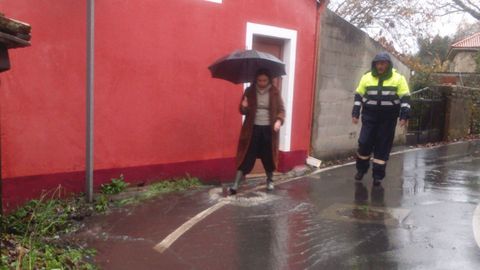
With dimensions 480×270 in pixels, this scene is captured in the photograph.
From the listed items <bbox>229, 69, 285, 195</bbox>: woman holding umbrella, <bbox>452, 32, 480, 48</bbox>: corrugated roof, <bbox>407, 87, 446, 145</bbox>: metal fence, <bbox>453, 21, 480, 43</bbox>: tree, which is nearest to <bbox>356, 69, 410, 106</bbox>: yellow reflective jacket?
<bbox>229, 69, 285, 195</bbox>: woman holding umbrella

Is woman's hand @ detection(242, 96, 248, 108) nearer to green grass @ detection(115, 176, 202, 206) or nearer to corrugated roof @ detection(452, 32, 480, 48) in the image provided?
green grass @ detection(115, 176, 202, 206)

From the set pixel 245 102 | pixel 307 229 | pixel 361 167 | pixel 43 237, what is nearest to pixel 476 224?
pixel 307 229

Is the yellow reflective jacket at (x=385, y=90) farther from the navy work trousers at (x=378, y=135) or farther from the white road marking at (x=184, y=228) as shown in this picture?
the white road marking at (x=184, y=228)

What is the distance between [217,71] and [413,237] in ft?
10.3

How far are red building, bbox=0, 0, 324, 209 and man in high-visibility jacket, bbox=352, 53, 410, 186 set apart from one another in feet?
5.21

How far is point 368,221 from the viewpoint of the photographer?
5855 mm

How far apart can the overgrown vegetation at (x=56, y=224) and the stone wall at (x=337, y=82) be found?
10.2ft

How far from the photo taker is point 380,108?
752cm

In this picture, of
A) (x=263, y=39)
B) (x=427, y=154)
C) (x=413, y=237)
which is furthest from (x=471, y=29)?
(x=413, y=237)

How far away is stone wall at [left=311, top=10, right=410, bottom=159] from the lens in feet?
31.9

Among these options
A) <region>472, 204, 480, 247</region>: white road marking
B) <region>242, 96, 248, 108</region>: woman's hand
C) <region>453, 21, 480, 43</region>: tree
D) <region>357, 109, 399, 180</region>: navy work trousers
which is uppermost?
<region>453, 21, 480, 43</region>: tree

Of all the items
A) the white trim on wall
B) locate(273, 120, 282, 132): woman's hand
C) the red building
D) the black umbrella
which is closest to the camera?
the red building

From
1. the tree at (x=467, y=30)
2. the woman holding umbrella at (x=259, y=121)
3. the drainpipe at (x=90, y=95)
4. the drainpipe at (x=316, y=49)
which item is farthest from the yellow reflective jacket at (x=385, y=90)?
the tree at (x=467, y=30)

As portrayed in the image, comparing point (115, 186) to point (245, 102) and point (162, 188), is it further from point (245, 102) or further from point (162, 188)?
point (245, 102)
